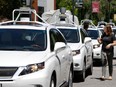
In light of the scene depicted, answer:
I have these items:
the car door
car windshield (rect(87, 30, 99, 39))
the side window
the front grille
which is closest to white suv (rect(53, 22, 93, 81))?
the side window

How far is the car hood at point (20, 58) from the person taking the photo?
23.7 ft

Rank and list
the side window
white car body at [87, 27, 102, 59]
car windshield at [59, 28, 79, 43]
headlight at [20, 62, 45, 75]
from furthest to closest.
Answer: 1. white car body at [87, 27, 102, 59]
2. car windshield at [59, 28, 79, 43]
3. the side window
4. headlight at [20, 62, 45, 75]

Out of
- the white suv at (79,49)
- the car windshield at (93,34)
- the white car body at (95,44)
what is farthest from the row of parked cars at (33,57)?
the car windshield at (93,34)

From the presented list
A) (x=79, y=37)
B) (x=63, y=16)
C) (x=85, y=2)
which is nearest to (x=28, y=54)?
(x=79, y=37)

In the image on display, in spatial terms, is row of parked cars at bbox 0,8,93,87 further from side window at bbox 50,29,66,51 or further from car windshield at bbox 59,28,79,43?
car windshield at bbox 59,28,79,43

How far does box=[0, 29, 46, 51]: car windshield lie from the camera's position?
8250 mm

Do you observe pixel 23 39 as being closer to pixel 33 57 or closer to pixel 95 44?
pixel 33 57

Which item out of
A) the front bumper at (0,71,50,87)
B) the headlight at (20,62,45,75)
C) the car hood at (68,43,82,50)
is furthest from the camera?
the car hood at (68,43,82,50)

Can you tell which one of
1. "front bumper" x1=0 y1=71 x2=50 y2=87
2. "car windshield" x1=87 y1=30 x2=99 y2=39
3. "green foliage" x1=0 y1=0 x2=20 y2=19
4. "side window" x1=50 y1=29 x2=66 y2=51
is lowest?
"green foliage" x1=0 y1=0 x2=20 y2=19

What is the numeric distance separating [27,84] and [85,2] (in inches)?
3164

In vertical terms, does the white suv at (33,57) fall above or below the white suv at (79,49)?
above

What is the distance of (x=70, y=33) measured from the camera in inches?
543

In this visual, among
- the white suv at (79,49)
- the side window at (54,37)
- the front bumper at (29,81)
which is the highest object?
the side window at (54,37)

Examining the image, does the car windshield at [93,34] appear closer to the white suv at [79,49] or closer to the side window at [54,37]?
the white suv at [79,49]
